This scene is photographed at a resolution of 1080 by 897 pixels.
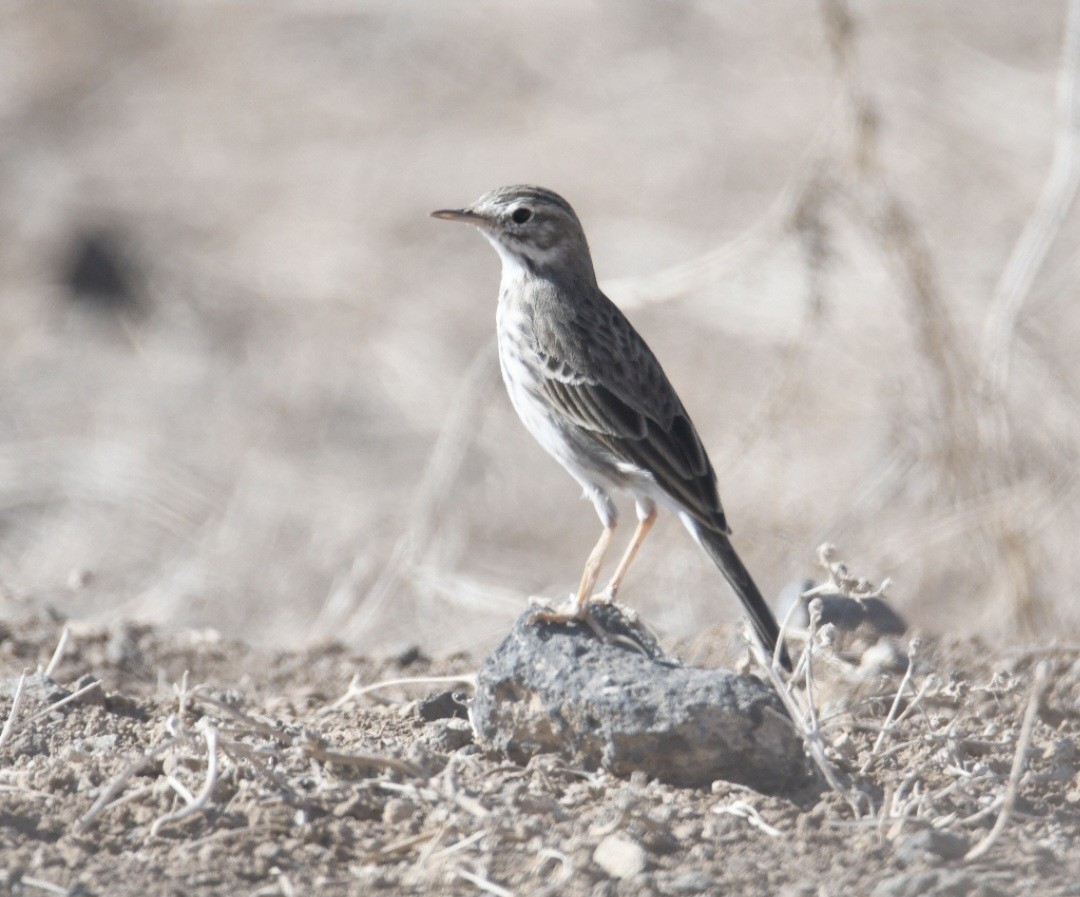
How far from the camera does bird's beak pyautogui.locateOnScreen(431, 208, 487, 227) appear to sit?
238 inches

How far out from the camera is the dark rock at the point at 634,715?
14.6ft

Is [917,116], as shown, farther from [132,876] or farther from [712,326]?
[132,876]

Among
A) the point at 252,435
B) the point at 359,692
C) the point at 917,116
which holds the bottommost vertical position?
the point at 359,692

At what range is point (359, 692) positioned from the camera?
5391 mm

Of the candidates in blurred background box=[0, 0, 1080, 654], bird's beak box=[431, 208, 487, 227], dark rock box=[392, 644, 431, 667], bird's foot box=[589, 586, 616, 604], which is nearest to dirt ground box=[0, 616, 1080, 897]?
bird's foot box=[589, 586, 616, 604]

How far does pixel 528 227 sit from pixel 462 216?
296mm

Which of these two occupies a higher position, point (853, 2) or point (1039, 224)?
point (853, 2)

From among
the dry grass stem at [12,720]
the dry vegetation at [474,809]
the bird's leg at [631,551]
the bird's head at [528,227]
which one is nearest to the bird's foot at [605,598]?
the bird's leg at [631,551]

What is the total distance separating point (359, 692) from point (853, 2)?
43.8ft

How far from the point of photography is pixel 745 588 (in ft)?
17.8

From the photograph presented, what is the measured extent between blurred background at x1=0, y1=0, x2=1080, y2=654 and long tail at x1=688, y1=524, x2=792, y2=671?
6.92ft

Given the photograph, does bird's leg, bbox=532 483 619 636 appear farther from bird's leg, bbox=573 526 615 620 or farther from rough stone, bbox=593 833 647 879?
rough stone, bbox=593 833 647 879

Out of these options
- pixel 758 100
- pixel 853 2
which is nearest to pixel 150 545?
pixel 758 100

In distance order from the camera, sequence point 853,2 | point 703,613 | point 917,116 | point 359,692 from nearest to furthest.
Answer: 1. point 359,692
2. point 703,613
3. point 917,116
4. point 853,2
